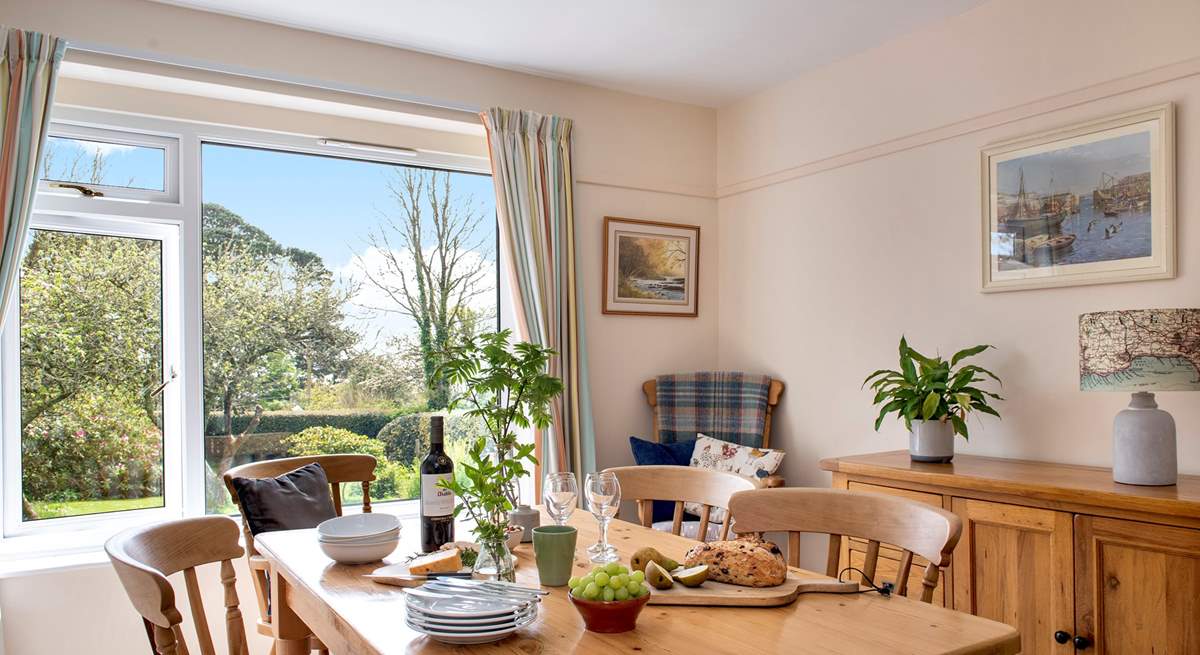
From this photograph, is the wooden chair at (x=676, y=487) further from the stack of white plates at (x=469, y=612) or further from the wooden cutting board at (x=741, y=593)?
the stack of white plates at (x=469, y=612)

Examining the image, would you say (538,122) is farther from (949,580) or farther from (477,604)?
(477,604)

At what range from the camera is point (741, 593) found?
1490 mm

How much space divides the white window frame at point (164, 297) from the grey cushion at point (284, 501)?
0.87 metres

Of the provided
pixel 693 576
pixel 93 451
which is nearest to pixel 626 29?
pixel 693 576

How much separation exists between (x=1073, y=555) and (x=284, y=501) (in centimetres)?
238

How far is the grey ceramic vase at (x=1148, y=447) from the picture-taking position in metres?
2.38

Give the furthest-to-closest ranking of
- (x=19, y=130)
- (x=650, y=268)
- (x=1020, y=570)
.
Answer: (x=650, y=268), (x=19, y=130), (x=1020, y=570)

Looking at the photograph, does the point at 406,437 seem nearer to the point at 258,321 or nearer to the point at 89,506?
the point at 258,321

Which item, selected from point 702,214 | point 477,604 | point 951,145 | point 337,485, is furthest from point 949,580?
point 702,214

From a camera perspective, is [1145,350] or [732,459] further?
[732,459]

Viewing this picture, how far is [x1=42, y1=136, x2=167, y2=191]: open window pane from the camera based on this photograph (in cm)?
324

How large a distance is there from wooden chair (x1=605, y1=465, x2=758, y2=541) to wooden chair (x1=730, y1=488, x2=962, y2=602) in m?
0.36

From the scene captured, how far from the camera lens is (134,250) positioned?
3.39 meters

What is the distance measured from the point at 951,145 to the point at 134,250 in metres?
3.35
